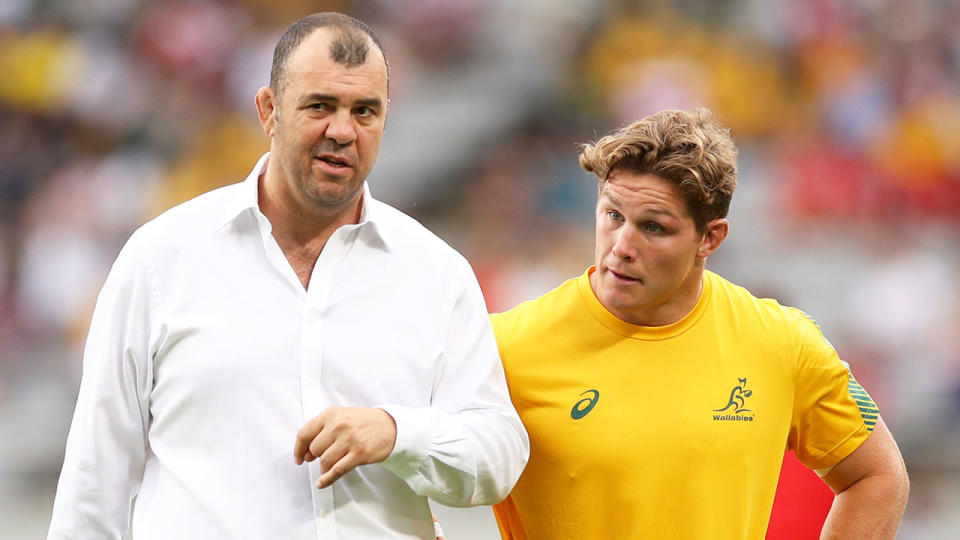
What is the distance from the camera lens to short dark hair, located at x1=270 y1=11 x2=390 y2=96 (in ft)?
8.98

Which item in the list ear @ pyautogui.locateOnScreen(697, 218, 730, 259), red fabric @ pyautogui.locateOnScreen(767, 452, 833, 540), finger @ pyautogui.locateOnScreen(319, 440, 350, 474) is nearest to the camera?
finger @ pyautogui.locateOnScreen(319, 440, 350, 474)

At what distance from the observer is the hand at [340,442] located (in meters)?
2.49

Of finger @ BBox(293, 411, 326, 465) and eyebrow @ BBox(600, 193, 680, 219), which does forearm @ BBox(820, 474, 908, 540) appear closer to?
eyebrow @ BBox(600, 193, 680, 219)

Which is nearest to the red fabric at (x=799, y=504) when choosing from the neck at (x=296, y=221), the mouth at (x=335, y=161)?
the neck at (x=296, y=221)

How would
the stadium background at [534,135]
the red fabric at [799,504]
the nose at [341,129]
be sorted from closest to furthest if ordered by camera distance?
the nose at [341,129] < the red fabric at [799,504] < the stadium background at [534,135]

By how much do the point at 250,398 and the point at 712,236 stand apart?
125 cm

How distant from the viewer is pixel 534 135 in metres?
8.32

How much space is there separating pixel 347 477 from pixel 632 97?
5.97 meters

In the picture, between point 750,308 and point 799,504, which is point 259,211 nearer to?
point 750,308

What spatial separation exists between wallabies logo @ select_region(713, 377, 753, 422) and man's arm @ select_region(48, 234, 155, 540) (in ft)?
4.49

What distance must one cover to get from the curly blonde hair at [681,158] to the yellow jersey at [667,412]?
0.27 meters

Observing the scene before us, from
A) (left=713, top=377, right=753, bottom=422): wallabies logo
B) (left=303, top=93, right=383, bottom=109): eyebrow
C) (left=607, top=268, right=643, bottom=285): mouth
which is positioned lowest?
(left=713, top=377, right=753, bottom=422): wallabies logo

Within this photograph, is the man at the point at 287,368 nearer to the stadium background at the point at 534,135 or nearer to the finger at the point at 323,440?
the finger at the point at 323,440

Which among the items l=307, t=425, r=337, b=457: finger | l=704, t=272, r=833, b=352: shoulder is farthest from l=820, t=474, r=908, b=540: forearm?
l=307, t=425, r=337, b=457: finger
